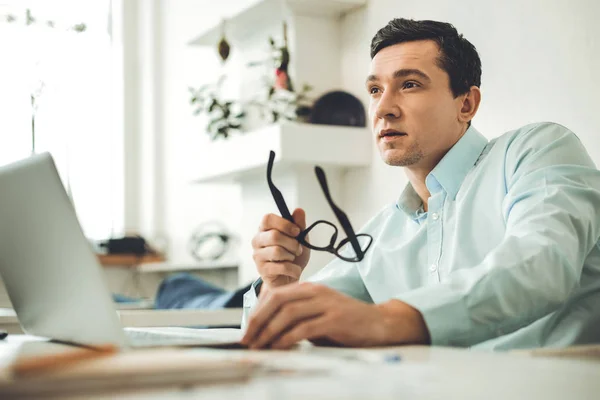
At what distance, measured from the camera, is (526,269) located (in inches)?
35.8

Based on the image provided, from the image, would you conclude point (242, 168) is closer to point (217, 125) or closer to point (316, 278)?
point (217, 125)

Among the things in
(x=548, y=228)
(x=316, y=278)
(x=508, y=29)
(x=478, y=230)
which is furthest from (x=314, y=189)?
(x=548, y=228)

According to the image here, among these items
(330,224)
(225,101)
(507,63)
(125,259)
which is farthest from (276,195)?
(125,259)

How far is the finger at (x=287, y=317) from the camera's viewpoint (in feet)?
2.47

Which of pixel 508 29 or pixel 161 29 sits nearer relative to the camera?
pixel 508 29

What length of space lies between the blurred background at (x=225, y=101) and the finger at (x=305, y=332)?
1535mm

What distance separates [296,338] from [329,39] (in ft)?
9.08

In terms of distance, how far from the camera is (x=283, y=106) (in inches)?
133

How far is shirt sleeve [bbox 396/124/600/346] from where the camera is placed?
0.86 metres

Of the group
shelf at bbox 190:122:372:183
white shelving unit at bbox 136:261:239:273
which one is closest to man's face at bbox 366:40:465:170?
shelf at bbox 190:122:372:183

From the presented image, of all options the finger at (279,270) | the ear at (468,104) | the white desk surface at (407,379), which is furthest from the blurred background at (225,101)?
the white desk surface at (407,379)

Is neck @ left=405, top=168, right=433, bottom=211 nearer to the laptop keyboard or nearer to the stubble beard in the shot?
the stubble beard

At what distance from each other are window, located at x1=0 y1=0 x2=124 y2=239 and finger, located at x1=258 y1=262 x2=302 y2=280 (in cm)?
400

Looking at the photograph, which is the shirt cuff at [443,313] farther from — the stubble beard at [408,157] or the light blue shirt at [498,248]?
the stubble beard at [408,157]
